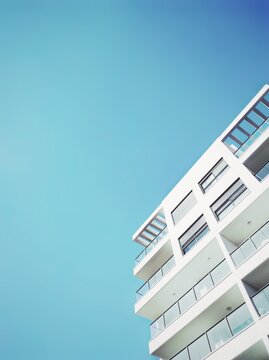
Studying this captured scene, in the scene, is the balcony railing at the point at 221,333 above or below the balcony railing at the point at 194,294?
below

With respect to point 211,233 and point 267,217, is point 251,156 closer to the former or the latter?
point 267,217

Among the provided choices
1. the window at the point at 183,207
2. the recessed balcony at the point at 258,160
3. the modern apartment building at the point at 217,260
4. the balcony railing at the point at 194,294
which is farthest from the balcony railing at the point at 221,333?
the window at the point at 183,207

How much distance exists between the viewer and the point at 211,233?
14594 mm

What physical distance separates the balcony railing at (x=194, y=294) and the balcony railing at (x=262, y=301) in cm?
200

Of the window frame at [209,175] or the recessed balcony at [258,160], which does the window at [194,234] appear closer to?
the window frame at [209,175]

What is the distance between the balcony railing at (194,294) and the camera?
12.8m

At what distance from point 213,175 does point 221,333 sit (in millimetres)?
10073

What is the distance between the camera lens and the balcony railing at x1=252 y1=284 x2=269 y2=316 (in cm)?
987

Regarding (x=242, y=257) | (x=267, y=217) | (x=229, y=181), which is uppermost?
(x=229, y=181)

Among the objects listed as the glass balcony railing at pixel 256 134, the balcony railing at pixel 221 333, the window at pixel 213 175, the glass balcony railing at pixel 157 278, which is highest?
the window at pixel 213 175

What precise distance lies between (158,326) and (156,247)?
221 inches

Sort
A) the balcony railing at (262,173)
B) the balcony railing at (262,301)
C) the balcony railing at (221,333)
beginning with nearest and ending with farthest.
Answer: the balcony railing at (262,301) < the balcony railing at (221,333) < the balcony railing at (262,173)

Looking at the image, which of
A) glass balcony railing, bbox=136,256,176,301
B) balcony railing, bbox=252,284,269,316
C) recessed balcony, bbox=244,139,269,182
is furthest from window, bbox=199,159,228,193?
balcony railing, bbox=252,284,269,316

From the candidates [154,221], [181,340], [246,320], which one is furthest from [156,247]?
[246,320]
